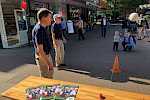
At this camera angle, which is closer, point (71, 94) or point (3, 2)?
point (71, 94)

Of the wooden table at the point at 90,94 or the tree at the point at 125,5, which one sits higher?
the tree at the point at 125,5

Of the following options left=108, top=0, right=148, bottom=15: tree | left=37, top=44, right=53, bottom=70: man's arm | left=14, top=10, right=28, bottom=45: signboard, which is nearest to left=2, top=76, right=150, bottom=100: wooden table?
left=37, top=44, right=53, bottom=70: man's arm

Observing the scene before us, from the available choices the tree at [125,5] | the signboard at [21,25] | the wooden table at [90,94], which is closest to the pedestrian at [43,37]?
the wooden table at [90,94]

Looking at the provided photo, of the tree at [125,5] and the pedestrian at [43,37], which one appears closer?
the pedestrian at [43,37]

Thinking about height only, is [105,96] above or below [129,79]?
above

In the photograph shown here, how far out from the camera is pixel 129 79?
24.1ft

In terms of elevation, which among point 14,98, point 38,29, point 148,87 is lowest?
point 148,87

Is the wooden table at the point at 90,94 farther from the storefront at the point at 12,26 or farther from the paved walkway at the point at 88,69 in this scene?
the storefront at the point at 12,26

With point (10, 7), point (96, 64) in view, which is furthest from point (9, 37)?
point (96, 64)

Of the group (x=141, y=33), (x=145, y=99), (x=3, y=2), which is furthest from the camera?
(x=141, y=33)

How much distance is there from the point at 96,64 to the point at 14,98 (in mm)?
5801

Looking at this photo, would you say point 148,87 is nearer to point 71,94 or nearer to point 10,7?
point 71,94

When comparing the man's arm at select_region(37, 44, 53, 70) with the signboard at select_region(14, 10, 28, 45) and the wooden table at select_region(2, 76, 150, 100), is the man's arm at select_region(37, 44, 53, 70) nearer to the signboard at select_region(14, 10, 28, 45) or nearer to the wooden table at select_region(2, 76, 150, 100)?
the wooden table at select_region(2, 76, 150, 100)

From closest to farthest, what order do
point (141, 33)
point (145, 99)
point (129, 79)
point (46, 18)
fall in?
point (145, 99), point (46, 18), point (129, 79), point (141, 33)
